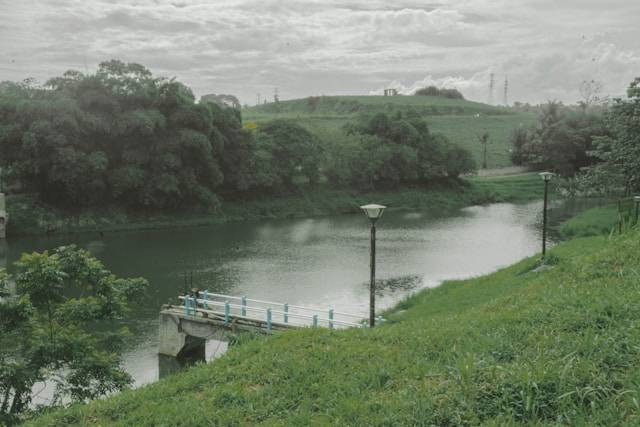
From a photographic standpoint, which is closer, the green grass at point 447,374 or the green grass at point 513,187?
the green grass at point 447,374

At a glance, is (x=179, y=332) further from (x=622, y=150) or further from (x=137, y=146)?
(x=137, y=146)

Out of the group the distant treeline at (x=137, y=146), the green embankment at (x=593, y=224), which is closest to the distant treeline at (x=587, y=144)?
the green embankment at (x=593, y=224)

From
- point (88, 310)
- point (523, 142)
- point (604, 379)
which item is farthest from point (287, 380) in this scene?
point (523, 142)

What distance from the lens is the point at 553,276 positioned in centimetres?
1340

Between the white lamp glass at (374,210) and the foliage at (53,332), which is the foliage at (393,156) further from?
the white lamp glass at (374,210)

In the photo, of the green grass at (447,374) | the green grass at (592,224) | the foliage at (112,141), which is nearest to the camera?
the green grass at (447,374)

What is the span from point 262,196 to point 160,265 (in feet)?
77.1

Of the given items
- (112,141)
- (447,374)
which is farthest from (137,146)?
(447,374)

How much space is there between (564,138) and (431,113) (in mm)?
62206

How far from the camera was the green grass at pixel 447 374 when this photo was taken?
707cm

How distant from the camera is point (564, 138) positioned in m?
69.2

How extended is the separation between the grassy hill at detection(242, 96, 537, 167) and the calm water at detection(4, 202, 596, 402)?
57.3 metres

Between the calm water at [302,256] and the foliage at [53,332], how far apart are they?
461 cm

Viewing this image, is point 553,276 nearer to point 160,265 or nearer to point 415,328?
point 415,328
